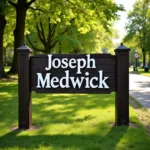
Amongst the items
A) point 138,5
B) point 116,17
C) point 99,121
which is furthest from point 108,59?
point 138,5

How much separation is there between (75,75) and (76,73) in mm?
52

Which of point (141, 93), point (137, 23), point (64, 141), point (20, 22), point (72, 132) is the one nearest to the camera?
point (64, 141)

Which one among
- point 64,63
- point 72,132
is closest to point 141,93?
point 64,63

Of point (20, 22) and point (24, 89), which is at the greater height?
point (20, 22)

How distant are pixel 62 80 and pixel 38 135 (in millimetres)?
1487

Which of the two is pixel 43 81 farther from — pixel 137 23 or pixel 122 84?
pixel 137 23

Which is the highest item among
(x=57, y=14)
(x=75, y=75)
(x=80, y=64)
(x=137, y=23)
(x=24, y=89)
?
(x=137, y=23)

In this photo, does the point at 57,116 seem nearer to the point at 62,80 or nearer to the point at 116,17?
the point at 62,80

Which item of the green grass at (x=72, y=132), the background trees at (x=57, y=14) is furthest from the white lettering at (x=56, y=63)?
the background trees at (x=57, y=14)

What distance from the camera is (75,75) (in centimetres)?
751

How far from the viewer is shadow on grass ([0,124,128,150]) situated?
5.81 meters

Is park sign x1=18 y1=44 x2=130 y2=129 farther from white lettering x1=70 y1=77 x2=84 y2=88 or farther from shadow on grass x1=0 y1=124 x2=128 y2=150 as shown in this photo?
shadow on grass x1=0 y1=124 x2=128 y2=150

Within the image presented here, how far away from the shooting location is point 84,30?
25.6m

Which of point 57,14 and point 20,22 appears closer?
point 20,22
